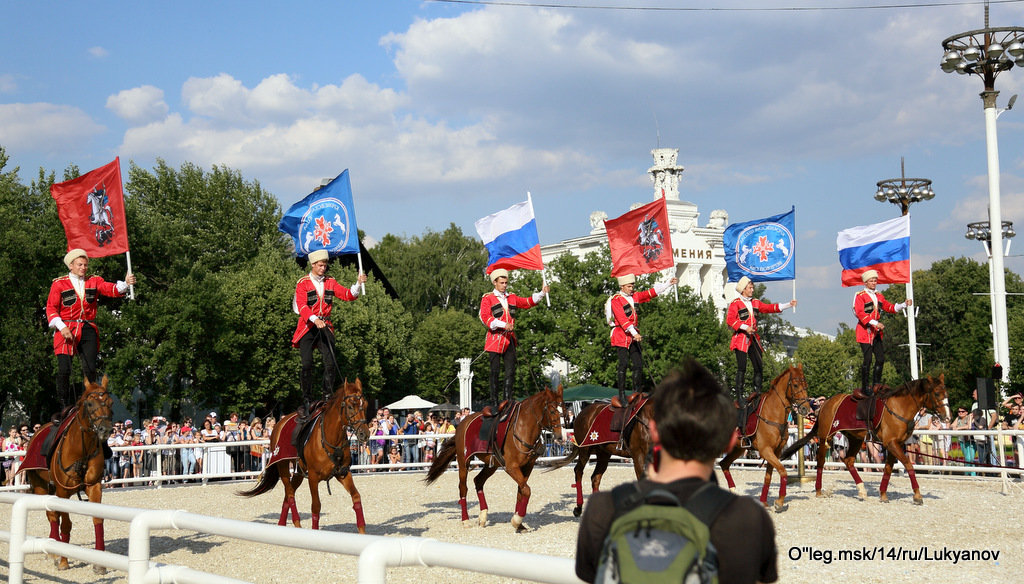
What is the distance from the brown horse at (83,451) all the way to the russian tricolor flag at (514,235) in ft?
24.2

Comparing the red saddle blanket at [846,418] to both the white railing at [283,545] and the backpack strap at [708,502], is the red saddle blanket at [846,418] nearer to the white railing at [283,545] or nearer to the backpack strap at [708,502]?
the white railing at [283,545]

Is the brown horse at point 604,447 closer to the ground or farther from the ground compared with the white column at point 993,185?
closer to the ground

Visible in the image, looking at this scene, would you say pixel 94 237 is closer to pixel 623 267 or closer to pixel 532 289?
pixel 623 267

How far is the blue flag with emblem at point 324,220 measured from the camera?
15938 mm

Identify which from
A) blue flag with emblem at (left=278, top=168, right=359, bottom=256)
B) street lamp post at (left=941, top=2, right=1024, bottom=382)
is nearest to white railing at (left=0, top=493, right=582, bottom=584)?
blue flag with emblem at (left=278, top=168, right=359, bottom=256)

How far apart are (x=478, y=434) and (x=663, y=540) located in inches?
515

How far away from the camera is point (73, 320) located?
44.0ft

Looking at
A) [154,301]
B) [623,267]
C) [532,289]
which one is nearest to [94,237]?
[623,267]


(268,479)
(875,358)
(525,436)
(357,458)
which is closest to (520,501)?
(525,436)

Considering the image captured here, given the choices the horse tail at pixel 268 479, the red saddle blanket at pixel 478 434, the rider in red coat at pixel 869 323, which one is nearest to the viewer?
the horse tail at pixel 268 479

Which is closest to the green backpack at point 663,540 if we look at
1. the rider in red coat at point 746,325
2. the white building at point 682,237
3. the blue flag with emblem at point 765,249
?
the rider in red coat at point 746,325

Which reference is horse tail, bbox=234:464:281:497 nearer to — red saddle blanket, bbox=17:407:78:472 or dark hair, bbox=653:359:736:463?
red saddle blanket, bbox=17:407:78:472

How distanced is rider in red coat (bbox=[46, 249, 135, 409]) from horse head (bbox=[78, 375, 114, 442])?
122cm

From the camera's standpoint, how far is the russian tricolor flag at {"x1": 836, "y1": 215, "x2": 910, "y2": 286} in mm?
20969
